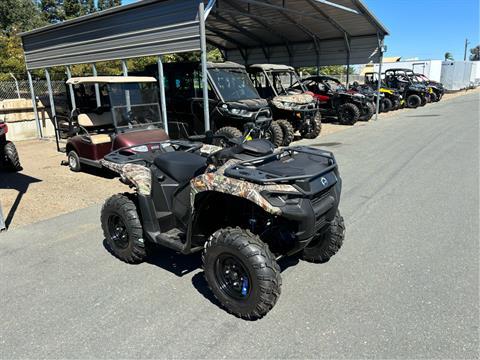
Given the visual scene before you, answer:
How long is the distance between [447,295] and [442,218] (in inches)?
79.8

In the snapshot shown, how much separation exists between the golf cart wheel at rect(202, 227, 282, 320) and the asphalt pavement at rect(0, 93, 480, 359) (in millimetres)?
145

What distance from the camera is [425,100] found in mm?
22266

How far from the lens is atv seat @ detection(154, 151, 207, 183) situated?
325 centimetres

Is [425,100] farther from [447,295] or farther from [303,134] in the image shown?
[447,295]

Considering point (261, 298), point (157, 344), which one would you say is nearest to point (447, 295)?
point (261, 298)

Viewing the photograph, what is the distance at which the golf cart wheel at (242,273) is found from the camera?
8.72 ft

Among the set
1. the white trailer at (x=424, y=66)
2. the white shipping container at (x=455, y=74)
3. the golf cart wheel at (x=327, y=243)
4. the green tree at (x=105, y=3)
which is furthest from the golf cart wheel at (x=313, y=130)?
the green tree at (x=105, y=3)

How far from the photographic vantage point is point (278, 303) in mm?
3066

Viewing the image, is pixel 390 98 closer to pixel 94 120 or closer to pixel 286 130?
pixel 286 130

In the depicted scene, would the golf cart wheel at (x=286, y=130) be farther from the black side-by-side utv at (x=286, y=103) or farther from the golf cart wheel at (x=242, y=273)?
the golf cart wheel at (x=242, y=273)

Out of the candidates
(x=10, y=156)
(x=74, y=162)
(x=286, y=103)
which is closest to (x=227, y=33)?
(x=286, y=103)

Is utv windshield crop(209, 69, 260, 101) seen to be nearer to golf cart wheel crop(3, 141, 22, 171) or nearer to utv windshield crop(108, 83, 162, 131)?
utv windshield crop(108, 83, 162, 131)

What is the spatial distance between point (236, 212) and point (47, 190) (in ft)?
15.8

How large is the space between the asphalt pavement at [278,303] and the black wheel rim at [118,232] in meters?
0.22
